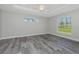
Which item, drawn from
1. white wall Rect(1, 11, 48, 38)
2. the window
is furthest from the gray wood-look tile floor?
the window

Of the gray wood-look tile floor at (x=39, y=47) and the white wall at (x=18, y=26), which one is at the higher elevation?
the white wall at (x=18, y=26)

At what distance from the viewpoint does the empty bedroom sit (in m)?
4.41

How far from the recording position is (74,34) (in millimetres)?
5344

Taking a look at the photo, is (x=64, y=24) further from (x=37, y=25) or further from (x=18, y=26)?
(x=18, y=26)

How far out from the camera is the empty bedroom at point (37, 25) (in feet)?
14.5

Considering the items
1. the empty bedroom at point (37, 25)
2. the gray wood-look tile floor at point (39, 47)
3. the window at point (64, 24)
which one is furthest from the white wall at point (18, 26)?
the window at point (64, 24)

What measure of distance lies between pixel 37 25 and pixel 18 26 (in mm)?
2195

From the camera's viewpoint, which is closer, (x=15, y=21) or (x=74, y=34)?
(x=74, y=34)

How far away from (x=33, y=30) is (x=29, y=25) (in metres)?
0.68

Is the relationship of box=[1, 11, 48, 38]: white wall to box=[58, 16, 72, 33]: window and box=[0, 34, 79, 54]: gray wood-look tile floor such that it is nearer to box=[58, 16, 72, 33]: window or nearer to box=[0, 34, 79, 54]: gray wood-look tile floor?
box=[0, 34, 79, 54]: gray wood-look tile floor

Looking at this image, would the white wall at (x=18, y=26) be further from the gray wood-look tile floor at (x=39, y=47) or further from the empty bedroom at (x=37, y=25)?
the gray wood-look tile floor at (x=39, y=47)

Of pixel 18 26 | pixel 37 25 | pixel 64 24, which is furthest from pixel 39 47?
pixel 37 25
